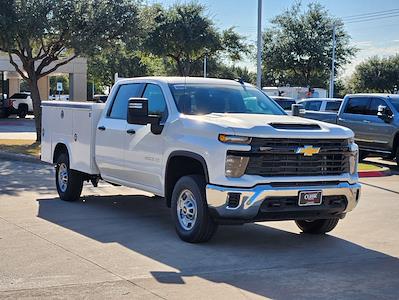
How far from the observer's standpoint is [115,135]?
9297mm

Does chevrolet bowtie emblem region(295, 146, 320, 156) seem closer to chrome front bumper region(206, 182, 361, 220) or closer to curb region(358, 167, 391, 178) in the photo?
chrome front bumper region(206, 182, 361, 220)

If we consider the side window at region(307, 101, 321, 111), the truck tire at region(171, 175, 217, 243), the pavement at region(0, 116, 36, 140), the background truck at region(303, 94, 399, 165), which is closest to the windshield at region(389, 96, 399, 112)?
the background truck at region(303, 94, 399, 165)

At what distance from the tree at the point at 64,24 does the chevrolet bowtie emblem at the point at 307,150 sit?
574 inches

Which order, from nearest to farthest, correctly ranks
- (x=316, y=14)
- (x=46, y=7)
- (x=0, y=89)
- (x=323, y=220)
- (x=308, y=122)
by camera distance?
(x=308, y=122), (x=323, y=220), (x=46, y=7), (x=0, y=89), (x=316, y=14)

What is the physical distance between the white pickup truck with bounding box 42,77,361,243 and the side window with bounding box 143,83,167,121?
0.05 feet

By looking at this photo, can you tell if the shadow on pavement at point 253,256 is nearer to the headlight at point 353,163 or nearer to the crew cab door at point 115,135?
the crew cab door at point 115,135

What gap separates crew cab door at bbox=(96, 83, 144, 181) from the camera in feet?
30.2

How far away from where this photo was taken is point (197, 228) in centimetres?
749

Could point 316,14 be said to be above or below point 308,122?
above

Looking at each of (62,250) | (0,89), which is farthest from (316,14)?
(62,250)

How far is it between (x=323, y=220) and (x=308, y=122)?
142 cm

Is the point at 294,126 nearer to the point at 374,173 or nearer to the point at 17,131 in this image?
the point at 374,173

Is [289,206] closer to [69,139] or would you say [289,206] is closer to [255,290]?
[255,290]

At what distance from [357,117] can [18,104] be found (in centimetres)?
3016
